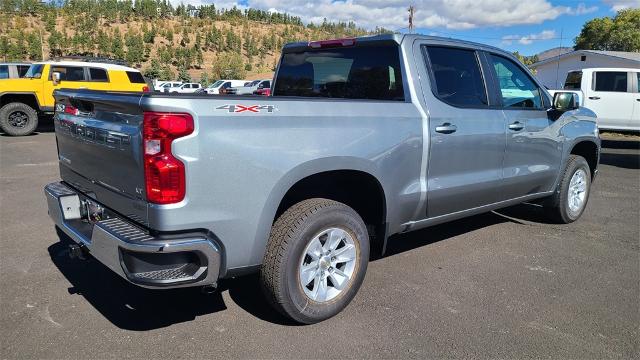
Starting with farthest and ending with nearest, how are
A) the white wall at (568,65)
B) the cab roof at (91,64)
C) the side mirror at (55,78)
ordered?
the white wall at (568,65) < the cab roof at (91,64) < the side mirror at (55,78)

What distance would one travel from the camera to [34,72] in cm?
1373


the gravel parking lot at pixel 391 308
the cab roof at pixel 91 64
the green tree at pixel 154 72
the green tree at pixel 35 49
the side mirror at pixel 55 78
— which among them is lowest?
the gravel parking lot at pixel 391 308

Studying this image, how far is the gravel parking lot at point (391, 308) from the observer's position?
9.95ft

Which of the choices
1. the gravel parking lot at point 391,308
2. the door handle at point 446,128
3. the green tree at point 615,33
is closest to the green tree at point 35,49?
the gravel parking lot at point 391,308

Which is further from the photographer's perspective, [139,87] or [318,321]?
[139,87]

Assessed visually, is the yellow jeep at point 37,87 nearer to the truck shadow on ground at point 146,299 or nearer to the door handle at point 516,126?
the truck shadow on ground at point 146,299

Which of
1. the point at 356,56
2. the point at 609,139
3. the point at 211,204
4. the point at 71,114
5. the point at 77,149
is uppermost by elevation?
the point at 356,56

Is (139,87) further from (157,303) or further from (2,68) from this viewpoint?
(157,303)

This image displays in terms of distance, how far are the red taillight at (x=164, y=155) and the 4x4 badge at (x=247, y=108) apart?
0.72 feet

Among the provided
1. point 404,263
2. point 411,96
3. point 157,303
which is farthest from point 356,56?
point 157,303

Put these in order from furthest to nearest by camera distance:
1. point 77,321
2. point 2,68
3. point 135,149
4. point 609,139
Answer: point 609,139
point 2,68
point 77,321
point 135,149

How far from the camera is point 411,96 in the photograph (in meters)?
3.75

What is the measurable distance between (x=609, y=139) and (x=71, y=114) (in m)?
17.4

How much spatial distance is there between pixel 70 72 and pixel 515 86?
13.2 meters
